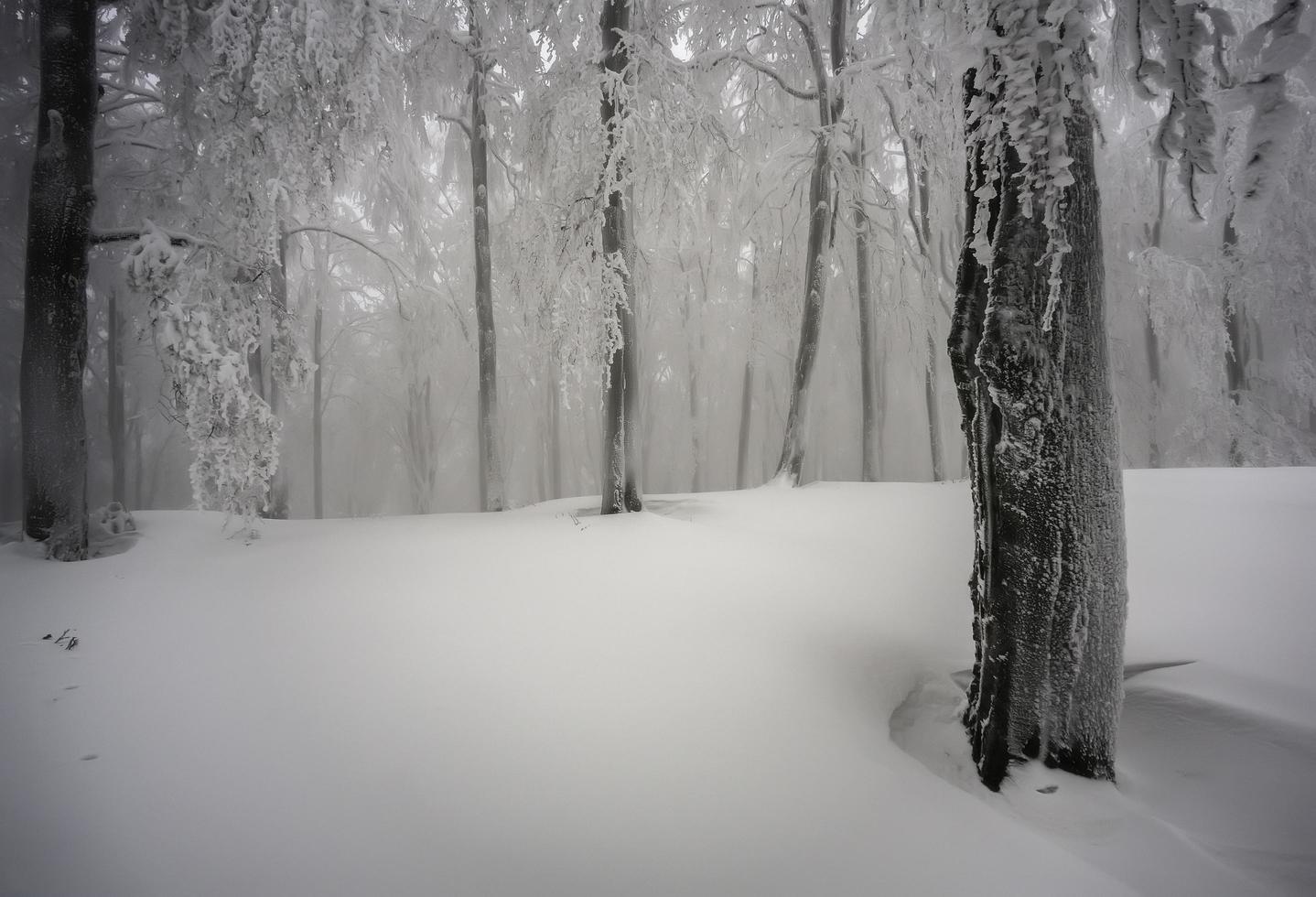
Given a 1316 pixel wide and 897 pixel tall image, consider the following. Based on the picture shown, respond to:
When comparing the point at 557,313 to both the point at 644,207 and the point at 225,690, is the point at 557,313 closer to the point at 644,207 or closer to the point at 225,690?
the point at 644,207

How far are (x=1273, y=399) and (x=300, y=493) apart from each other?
34.0 meters

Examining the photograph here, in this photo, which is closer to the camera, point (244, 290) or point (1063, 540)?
point (1063, 540)

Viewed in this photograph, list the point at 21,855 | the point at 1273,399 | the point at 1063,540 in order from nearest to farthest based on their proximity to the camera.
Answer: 1. the point at 21,855
2. the point at 1063,540
3. the point at 1273,399

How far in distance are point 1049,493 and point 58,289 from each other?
27.0 feet

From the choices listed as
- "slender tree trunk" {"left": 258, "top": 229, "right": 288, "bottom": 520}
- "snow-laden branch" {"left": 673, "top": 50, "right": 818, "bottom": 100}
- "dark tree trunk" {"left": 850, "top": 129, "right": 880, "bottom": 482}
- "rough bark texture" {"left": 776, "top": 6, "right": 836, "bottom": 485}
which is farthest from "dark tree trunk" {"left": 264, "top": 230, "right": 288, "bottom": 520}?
"dark tree trunk" {"left": 850, "top": 129, "right": 880, "bottom": 482}

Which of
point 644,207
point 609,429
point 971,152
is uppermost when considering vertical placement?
point 644,207

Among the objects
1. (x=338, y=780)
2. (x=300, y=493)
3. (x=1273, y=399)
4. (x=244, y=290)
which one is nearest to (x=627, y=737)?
(x=338, y=780)

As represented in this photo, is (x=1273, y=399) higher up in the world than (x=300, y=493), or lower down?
higher up

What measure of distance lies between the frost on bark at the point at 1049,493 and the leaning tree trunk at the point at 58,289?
24.2 feet

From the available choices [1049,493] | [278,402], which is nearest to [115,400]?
[278,402]

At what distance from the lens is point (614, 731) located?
2.54 m

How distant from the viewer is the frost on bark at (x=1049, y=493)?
2.43 m

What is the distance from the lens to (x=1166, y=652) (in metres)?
3.41

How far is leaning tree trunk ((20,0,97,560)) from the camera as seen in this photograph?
5148 millimetres
